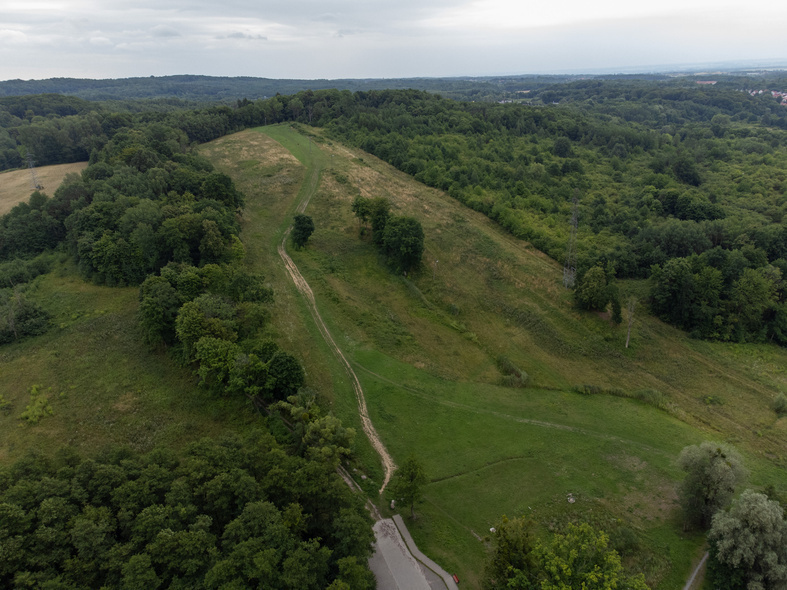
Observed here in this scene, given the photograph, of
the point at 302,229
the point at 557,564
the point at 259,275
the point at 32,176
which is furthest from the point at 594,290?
the point at 32,176

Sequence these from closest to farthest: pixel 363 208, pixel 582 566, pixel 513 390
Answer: pixel 582 566, pixel 513 390, pixel 363 208

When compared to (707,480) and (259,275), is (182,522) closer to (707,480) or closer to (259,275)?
(707,480)

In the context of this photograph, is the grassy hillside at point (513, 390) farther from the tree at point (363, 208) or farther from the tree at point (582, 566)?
the tree at point (582, 566)

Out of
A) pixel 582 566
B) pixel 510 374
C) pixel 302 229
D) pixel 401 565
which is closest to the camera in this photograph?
pixel 582 566

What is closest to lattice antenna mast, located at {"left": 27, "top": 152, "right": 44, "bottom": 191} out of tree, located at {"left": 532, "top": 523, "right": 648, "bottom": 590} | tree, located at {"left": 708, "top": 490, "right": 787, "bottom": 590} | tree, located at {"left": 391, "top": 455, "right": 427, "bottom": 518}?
tree, located at {"left": 391, "top": 455, "right": 427, "bottom": 518}

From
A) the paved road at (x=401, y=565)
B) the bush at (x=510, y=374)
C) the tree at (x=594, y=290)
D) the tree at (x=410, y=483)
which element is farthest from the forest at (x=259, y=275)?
the bush at (x=510, y=374)

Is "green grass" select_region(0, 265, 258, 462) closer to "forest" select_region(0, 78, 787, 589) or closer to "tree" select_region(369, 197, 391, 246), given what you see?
"forest" select_region(0, 78, 787, 589)

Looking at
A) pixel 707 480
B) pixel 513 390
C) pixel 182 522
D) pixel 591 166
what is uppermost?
pixel 591 166
